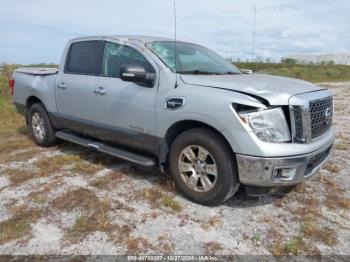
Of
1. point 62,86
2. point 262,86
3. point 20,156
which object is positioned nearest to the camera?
point 262,86

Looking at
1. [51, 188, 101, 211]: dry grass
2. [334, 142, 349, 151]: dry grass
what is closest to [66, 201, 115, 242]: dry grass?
[51, 188, 101, 211]: dry grass

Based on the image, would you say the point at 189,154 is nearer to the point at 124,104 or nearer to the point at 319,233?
the point at 124,104

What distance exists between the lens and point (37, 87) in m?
5.75

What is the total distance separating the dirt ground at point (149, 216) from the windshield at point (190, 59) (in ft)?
4.67

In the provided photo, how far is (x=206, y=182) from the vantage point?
360 centimetres

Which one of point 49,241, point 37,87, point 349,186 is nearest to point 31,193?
point 49,241

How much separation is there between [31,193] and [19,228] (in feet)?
2.79

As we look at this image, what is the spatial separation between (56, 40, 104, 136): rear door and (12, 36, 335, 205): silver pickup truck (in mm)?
16

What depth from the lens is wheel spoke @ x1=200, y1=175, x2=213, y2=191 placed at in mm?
3575

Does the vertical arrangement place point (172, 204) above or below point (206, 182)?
below

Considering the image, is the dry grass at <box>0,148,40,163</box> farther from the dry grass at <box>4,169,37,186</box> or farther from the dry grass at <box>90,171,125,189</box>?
the dry grass at <box>90,171,125,189</box>

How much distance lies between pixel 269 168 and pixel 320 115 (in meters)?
0.92

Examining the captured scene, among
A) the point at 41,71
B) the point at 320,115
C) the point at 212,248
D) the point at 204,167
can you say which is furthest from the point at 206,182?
the point at 41,71

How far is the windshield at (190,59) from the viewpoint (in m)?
4.06
